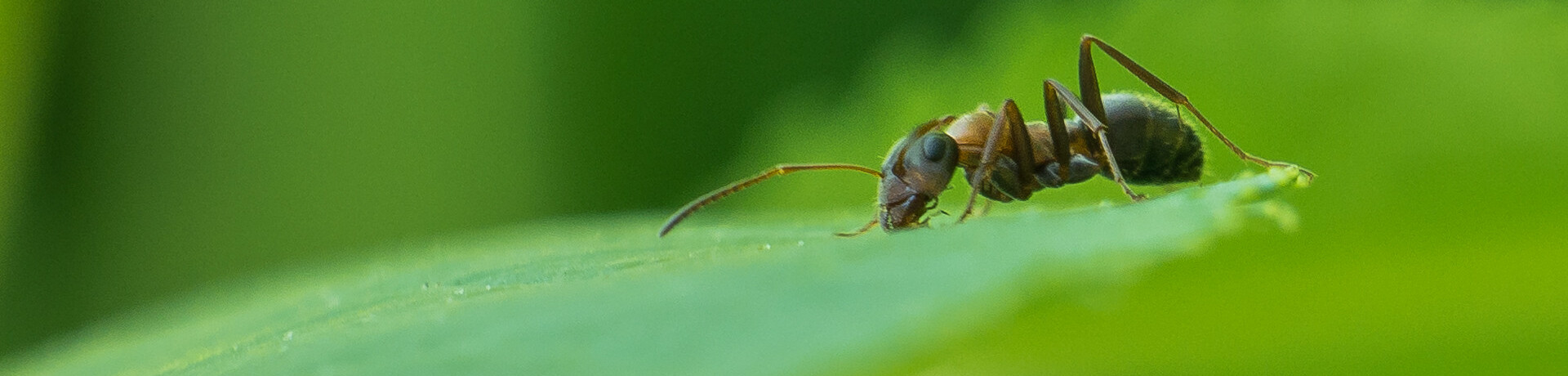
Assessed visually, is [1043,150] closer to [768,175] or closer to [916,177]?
[916,177]

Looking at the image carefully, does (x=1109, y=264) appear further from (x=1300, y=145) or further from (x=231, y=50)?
(x=231, y=50)

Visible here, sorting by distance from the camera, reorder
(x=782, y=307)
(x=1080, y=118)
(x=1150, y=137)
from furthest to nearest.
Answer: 1. (x=1150, y=137)
2. (x=1080, y=118)
3. (x=782, y=307)

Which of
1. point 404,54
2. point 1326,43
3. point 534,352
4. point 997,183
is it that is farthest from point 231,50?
point 534,352

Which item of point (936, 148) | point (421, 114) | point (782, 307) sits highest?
point (782, 307)

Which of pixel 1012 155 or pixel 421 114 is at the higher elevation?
pixel 1012 155

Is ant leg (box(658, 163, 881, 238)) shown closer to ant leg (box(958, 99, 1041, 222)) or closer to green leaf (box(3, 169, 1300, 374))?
ant leg (box(958, 99, 1041, 222))

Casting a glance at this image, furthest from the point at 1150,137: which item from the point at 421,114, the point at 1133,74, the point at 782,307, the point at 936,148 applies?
the point at 421,114
